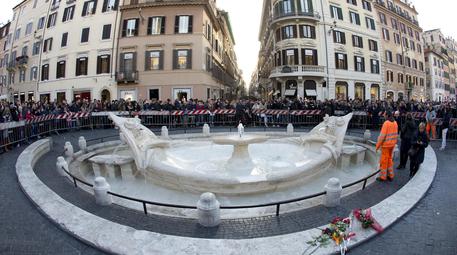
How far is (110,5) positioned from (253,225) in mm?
30711

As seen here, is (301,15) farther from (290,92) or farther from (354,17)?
(354,17)

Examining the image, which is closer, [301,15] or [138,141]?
[138,141]

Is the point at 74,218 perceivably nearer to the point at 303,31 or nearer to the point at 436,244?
the point at 436,244

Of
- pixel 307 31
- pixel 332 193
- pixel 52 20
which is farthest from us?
pixel 52 20

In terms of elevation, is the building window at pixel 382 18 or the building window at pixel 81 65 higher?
the building window at pixel 382 18

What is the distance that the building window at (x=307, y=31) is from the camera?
100 feet

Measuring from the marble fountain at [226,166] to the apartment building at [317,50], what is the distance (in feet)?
65.3

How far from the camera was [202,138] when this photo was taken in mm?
13008

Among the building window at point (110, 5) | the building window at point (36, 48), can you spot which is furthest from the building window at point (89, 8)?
the building window at point (36, 48)

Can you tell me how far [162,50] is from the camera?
26281mm

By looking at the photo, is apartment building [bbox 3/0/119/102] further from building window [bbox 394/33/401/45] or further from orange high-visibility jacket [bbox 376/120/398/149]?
building window [bbox 394/33/401/45]

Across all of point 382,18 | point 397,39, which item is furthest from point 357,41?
point 397,39

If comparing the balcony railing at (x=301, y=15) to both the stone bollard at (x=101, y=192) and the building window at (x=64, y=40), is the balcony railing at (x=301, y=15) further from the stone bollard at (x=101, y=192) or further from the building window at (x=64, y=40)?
the stone bollard at (x=101, y=192)

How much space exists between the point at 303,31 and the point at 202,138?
2338cm
